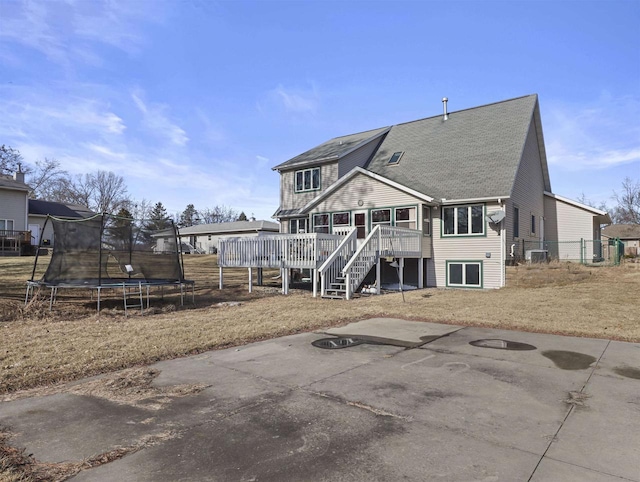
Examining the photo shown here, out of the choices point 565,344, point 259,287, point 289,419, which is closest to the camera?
point 289,419

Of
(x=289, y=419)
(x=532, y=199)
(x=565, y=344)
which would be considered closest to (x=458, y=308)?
(x=565, y=344)

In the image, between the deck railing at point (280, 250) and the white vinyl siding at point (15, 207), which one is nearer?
the deck railing at point (280, 250)

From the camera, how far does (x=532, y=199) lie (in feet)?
62.3

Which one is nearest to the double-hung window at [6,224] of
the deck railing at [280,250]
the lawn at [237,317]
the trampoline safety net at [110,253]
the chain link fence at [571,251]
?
the lawn at [237,317]

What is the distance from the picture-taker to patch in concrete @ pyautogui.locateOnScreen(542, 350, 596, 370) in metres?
5.43

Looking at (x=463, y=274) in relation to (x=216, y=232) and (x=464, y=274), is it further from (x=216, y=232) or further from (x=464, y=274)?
(x=216, y=232)

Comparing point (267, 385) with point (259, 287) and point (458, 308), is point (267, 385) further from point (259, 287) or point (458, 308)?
point (259, 287)

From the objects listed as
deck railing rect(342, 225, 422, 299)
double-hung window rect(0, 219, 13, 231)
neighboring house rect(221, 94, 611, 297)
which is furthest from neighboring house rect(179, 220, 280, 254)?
deck railing rect(342, 225, 422, 299)

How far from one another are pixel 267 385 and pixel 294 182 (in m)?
17.7

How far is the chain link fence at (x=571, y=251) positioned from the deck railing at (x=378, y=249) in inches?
159

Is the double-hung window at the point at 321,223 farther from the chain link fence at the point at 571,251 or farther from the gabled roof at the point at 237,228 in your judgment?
the gabled roof at the point at 237,228

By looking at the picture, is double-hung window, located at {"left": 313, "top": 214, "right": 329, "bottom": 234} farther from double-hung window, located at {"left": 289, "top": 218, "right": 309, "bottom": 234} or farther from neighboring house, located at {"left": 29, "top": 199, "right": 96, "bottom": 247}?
neighboring house, located at {"left": 29, "top": 199, "right": 96, "bottom": 247}

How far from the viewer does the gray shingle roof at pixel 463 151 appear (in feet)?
53.8

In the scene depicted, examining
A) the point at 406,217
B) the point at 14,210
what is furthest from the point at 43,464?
the point at 14,210
